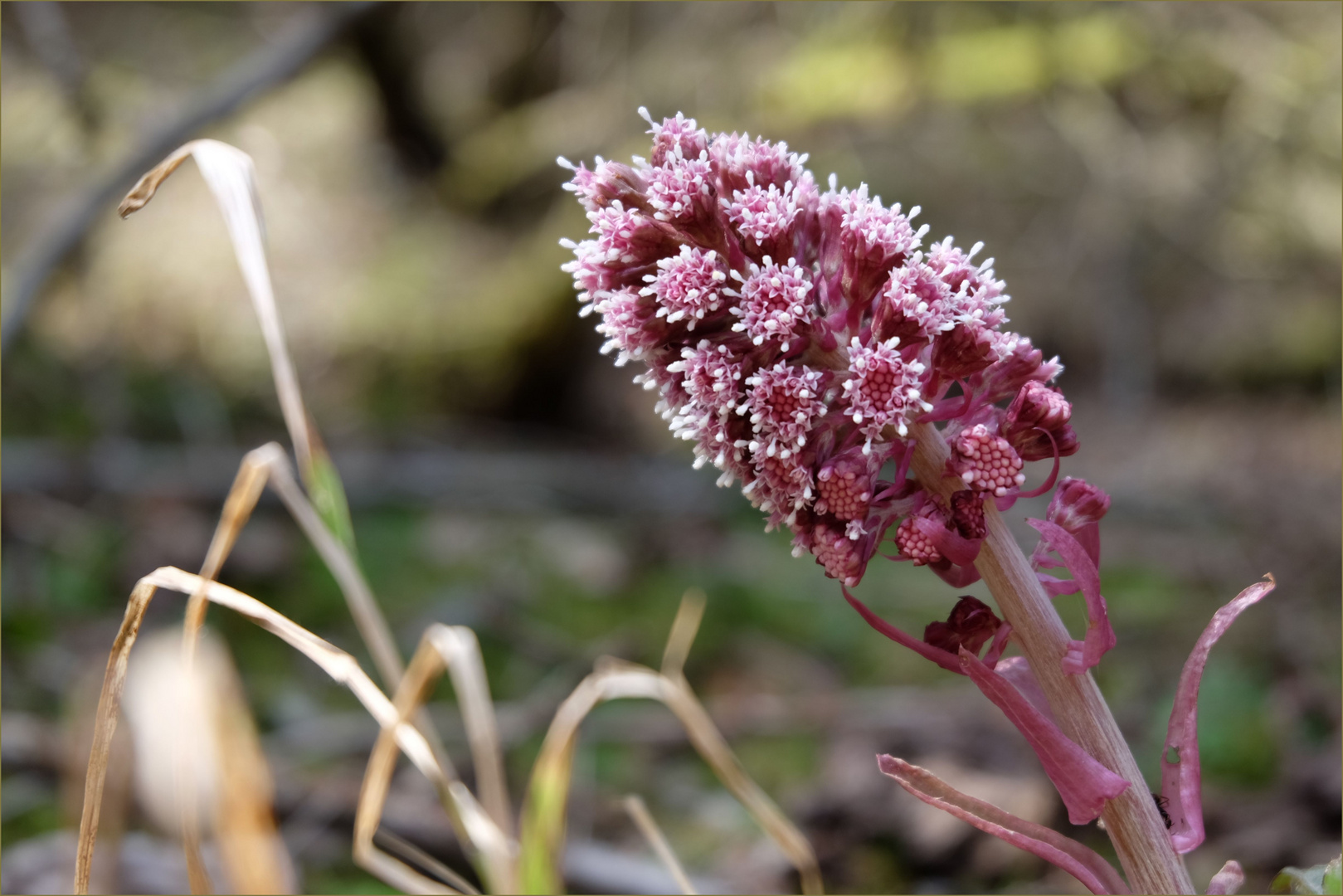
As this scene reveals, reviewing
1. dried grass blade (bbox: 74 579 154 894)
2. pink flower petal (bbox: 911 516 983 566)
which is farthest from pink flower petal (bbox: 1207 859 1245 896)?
dried grass blade (bbox: 74 579 154 894)

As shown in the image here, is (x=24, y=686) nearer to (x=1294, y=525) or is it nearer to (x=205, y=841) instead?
(x=205, y=841)

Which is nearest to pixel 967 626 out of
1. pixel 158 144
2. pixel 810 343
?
pixel 810 343

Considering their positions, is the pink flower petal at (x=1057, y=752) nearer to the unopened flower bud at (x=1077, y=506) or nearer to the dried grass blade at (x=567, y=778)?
the unopened flower bud at (x=1077, y=506)

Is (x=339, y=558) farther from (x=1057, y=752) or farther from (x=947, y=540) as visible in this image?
(x=1057, y=752)

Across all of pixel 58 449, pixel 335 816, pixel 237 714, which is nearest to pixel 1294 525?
pixel 335 816

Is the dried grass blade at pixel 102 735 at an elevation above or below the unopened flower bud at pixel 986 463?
below

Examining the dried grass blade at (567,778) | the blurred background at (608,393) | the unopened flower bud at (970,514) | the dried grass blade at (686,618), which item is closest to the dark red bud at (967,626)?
the unopened flower bud at (970,514)
